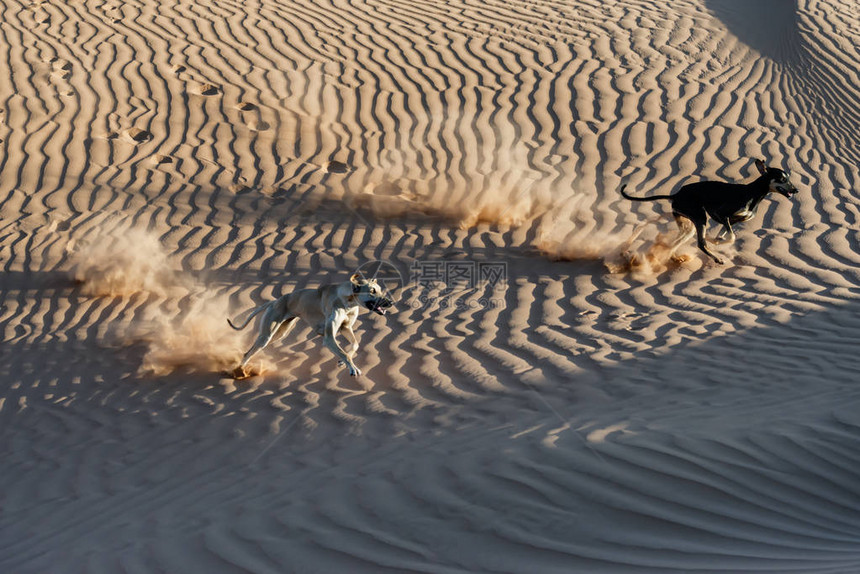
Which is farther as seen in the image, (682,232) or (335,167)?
(335,167)

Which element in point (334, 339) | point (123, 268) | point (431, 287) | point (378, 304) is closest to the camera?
point (378, 304)

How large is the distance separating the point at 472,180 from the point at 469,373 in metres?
4.68

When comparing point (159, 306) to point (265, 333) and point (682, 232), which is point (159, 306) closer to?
point (265, 333)

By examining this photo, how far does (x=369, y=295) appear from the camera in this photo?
568 centimetres

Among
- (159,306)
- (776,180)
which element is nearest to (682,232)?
(776,180)

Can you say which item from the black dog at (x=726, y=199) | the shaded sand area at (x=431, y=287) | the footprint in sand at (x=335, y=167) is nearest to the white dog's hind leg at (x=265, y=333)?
the shaded sand area at (x=431, y=287)

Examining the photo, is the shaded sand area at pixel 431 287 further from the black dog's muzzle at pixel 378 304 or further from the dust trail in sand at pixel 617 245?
the black dog's muzzle at pixel 378 304

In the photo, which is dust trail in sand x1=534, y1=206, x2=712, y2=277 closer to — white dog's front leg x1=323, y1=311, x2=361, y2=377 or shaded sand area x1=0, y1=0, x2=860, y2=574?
shaded sand area x1=0, y1=0, x2=860, y2=574

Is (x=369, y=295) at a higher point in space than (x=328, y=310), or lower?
higher

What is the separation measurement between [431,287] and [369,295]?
2333 mm

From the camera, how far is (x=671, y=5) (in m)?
15.9

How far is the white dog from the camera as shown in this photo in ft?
18.7

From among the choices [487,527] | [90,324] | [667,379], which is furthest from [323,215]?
[487,527]

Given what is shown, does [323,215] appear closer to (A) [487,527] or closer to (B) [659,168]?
(B) [659,168]
